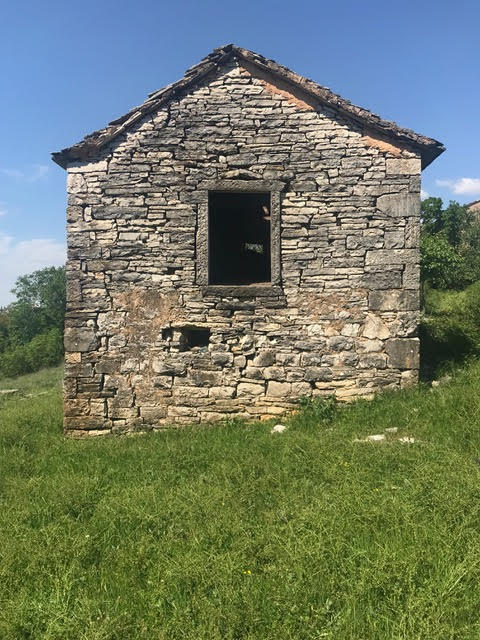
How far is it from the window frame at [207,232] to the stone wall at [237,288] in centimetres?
3

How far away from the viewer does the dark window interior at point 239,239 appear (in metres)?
9.08

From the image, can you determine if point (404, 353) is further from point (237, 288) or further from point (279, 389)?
point (237, 288)

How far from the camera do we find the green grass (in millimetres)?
2746

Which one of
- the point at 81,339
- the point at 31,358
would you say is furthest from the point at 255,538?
the point at 31,358

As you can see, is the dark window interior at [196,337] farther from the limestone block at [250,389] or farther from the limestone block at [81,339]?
the limestone block at [81,339]

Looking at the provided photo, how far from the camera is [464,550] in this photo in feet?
10.4

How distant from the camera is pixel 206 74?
6.94 meters

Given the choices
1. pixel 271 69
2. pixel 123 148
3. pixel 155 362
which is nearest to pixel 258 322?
pixel 155 362

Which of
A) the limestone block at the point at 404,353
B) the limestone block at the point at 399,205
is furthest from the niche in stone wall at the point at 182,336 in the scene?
the limestone block at the point at 399,205

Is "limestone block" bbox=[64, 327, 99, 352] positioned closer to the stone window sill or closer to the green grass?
the green grass

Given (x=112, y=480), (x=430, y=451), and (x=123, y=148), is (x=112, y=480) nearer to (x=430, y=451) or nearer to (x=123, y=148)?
(x=430, y=451)

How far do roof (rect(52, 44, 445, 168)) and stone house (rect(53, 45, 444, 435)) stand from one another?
0.07 ft

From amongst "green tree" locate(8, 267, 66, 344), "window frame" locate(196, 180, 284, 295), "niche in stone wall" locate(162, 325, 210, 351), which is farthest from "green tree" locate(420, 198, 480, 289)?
"green tree" locate(8, 267, 66, 344)

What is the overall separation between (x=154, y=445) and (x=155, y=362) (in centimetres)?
132
